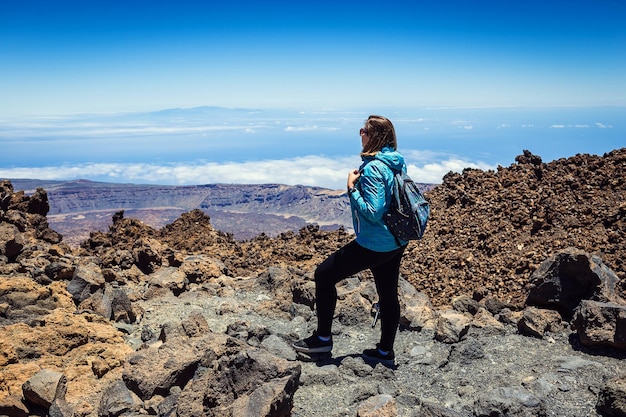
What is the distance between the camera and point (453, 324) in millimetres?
6227

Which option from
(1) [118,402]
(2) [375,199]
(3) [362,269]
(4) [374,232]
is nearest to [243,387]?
(1) [118,402]

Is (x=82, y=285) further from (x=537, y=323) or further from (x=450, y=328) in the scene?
(x=537, y=323)

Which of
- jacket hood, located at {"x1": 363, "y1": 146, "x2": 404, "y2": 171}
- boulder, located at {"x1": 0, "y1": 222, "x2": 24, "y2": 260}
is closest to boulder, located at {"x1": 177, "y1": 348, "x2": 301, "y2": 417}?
jacket hood, located at {"x1": 363, "y1": 146, "x2": 404, "y2": 171}

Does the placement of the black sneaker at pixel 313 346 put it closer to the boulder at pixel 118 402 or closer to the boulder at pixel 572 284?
the boulder at pixel 118 402

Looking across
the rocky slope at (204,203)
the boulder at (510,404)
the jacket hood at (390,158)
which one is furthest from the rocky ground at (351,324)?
the rocky slope at (204,203)

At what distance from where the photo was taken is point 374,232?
189 inches

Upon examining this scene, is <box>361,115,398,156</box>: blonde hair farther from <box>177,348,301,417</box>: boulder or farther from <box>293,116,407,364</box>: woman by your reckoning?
<box>177,348,301,417</box>: boulder

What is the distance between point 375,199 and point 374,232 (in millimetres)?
342

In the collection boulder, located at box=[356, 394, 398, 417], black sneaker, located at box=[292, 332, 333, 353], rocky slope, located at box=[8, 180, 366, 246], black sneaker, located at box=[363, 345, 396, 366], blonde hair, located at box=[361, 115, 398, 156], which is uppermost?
blonde hair, located at box=[361, 115, 398, 156]

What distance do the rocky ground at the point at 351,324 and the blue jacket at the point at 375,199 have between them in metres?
1.30

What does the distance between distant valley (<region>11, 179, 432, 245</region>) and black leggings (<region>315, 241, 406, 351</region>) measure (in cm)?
7472

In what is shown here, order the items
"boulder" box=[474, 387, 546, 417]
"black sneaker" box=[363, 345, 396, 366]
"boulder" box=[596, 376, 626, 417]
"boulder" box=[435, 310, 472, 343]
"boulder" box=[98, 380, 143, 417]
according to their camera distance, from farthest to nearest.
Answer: "boulder" box=[435, 310, 472, 343] < "black sneaker" box=[363, 345, 396, 366] < "boulder" box=[98, 380, 143, 417] < "boulder" box=[474, 387, 546, 417] < "boulder" box=[596, 376, 626, 417]

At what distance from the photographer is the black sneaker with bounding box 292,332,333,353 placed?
17.9 feet

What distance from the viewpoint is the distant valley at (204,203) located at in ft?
282
